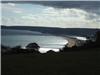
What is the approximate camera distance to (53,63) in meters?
1.91

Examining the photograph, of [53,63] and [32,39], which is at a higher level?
[32,39]

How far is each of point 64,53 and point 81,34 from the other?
0.17m

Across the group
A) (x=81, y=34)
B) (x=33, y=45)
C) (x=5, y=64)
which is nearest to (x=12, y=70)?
(x=5, y=64)

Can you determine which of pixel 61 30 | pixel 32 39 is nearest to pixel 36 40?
pixel 32 39

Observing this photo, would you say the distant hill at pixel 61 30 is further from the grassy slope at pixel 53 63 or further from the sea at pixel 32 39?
the grassy slope at pixel 53 63

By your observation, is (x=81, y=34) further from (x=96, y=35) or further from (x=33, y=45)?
(x=33, y=45)

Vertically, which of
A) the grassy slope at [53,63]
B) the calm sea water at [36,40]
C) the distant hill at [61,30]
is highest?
the distant hill at [61,30]

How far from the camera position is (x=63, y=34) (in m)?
1.89

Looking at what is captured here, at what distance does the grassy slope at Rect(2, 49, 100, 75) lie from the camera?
186 centimetres

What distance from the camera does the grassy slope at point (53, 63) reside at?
1.86 m

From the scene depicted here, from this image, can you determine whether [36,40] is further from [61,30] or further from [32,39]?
[61,30]

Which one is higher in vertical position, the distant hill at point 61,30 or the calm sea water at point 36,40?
the distant hill at point 61,30

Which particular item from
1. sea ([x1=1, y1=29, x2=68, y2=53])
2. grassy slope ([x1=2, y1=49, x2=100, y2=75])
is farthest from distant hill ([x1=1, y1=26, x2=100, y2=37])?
grassy slope ([x1=2, y1=49, x2=100, y2=75])

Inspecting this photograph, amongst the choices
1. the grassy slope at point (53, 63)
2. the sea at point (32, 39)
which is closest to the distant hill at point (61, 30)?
the sea at point (32, 39)
